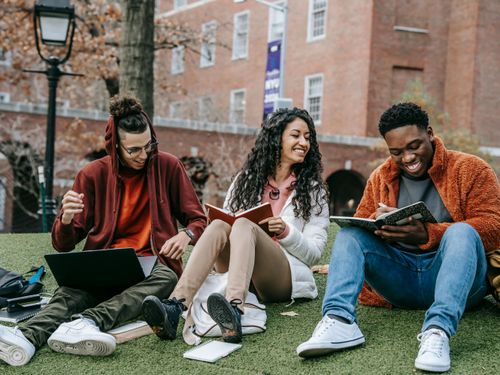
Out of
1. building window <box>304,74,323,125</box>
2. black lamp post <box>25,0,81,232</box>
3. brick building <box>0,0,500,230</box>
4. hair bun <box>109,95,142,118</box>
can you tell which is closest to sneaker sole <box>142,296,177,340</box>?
hair bun <box>109,95,142,118</box>

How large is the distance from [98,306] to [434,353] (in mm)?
1925

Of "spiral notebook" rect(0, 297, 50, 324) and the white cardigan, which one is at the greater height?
the white cardigan

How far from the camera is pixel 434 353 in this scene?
11.1 ft

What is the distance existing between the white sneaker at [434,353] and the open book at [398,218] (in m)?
0.63

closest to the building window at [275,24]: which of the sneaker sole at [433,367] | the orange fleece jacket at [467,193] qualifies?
the orange fleece jacket at [467,193]

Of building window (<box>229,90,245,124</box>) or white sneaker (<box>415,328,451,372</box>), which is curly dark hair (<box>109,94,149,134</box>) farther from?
building window (<box>229,90,245,124</box>)

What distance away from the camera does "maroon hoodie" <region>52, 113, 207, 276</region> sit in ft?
15.6

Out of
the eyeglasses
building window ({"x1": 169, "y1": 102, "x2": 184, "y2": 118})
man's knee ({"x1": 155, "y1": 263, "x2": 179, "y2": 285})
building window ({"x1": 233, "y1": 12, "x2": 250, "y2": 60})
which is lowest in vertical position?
man's knee ({"x1": 155, "y1": 263, "x2": 179, "y2": 285})

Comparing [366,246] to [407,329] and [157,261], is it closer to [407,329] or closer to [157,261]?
[407,329]

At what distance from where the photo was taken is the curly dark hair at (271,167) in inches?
195

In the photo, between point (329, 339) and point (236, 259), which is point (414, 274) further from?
point (236, 259)

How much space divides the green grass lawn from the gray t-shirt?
533 millimetres

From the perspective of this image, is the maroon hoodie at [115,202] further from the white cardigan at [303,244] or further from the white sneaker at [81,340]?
the white sneaker at [81,340]

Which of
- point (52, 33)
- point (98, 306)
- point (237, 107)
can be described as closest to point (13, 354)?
point (98, 306)
